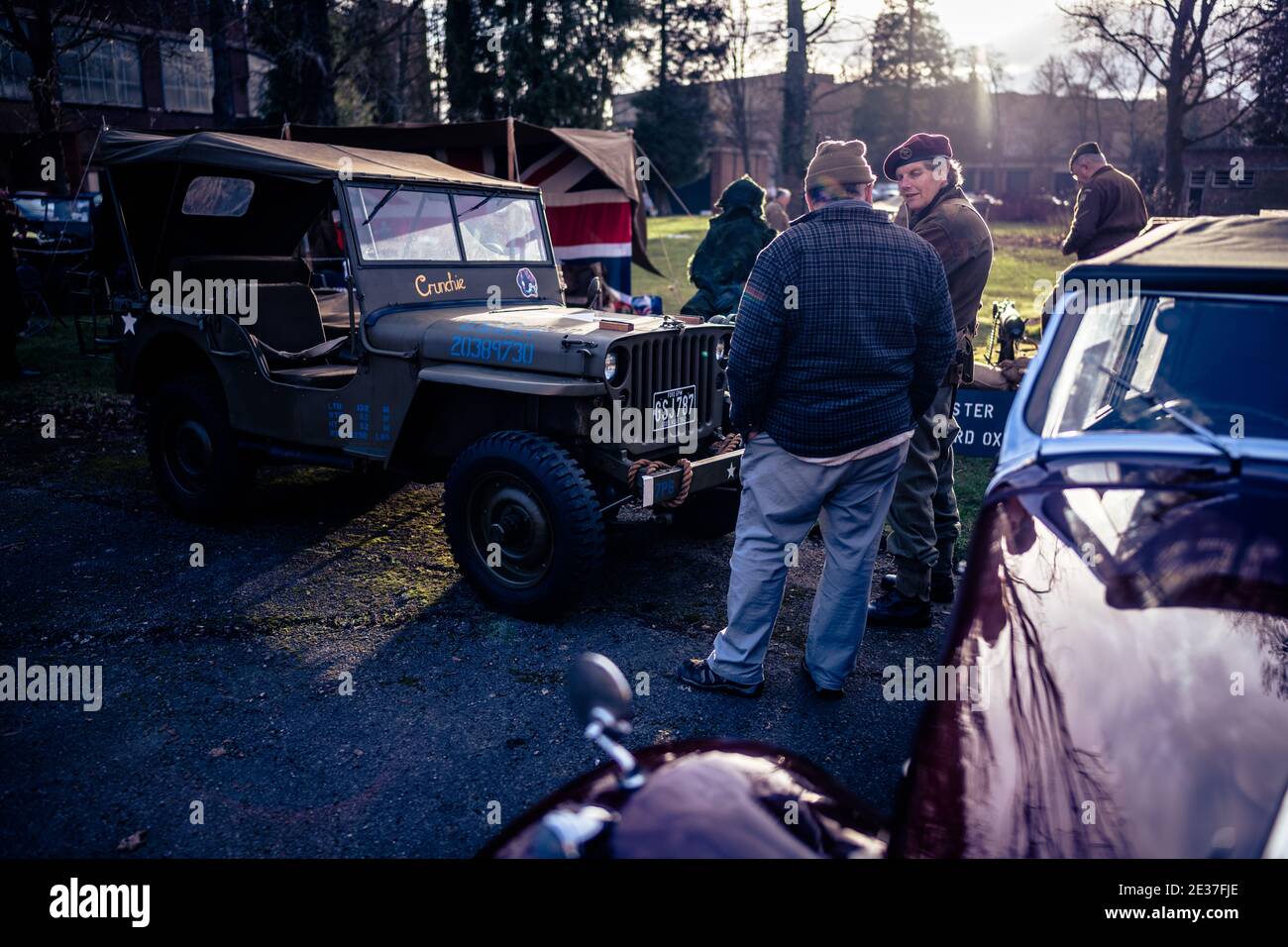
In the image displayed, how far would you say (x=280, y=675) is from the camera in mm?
3910

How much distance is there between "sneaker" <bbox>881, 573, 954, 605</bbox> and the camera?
15.2 feet

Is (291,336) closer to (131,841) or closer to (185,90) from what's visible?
(131,841)

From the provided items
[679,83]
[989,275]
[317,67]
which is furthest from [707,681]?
[679,83]

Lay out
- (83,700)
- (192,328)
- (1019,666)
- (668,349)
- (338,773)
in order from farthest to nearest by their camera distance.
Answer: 1. (192,328)
2. (668,349)
3. (83,700)
4. (338,773)
5. (1019,666)

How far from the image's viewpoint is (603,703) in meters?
1.77

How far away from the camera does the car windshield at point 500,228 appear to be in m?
5.57

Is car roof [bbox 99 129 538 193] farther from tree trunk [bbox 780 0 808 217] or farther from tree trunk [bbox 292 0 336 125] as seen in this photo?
tree trunk [bbox 780 0 808 217]

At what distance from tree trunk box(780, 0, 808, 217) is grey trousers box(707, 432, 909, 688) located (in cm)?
1408

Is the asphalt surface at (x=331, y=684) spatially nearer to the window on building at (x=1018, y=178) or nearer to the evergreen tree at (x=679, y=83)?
the evergreen tree at (x=679, y=83)

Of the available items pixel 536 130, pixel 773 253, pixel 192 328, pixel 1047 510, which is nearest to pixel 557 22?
pixel 536 130

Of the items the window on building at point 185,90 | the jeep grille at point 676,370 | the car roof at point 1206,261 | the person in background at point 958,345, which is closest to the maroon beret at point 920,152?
the person in background at point 958,345

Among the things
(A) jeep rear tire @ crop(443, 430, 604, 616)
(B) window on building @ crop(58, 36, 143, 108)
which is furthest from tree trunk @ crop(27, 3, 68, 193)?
(B) window on building @ crop(58, 36, 143, 108)

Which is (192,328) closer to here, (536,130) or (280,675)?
(280,675)
